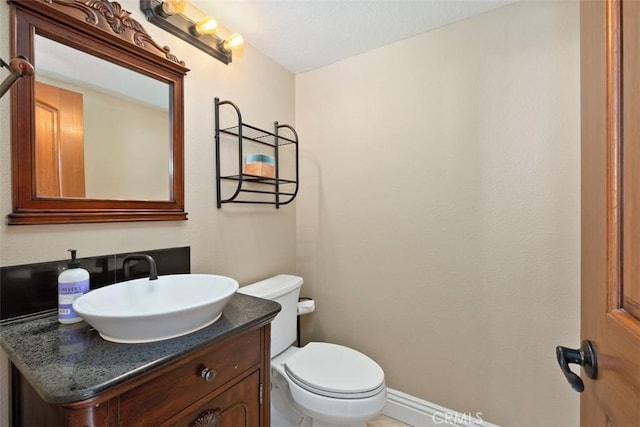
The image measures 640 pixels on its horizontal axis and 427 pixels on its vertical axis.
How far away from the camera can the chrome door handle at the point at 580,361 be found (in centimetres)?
52

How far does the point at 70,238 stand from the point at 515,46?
2020 mm

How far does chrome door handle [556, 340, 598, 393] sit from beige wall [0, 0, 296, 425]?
1.33 m

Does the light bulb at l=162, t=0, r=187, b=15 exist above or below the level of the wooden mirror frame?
above

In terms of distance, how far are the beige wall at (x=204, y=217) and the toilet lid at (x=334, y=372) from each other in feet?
1.74

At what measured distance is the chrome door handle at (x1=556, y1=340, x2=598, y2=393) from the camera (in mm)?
519

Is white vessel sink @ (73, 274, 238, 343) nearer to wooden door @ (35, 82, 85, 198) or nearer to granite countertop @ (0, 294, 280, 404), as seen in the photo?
granite countertop @ (0, 294, 280, 404)

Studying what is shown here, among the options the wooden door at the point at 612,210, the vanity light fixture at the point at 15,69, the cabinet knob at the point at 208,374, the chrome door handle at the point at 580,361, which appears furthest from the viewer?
the cabinet knob at the point at 208,374

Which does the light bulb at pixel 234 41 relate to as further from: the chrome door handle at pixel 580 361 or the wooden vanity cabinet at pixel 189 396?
the chrome door handle at pixel 580 361

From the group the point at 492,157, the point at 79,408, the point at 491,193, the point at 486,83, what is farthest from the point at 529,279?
the point at 79,408

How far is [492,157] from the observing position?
137 cm

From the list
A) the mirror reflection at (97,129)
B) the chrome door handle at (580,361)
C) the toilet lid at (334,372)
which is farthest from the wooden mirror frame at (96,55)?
the chrome door handle at (580,361)

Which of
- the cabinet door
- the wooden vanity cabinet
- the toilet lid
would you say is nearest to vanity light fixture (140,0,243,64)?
the wooden vanity cabinet

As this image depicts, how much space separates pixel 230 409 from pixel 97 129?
1.06 meters

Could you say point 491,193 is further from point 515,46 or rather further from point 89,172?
point 89,172
